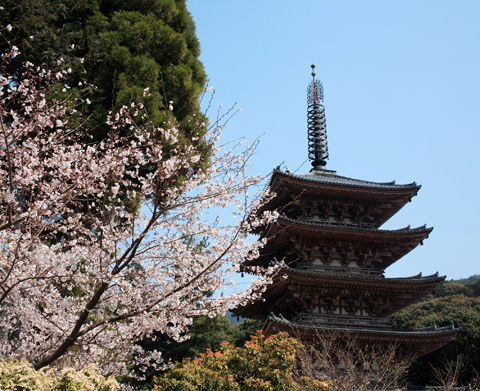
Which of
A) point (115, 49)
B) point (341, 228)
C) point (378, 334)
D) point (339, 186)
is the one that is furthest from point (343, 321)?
point (115, 49)

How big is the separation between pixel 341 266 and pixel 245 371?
242 inches

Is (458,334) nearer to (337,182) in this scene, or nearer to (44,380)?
(337,182)

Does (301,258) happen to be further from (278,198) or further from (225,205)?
(225,205)

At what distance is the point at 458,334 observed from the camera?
25531 millimetres

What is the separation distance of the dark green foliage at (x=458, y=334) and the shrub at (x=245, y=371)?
15.4 m

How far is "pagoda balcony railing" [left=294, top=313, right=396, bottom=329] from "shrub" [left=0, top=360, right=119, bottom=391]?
8.00 meters

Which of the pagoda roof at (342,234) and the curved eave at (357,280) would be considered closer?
the curved eave at (357,280)

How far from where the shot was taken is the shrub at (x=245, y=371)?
8227 millimetres

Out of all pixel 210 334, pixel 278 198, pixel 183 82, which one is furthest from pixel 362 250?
pixel 210 334

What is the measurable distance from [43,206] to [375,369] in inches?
440

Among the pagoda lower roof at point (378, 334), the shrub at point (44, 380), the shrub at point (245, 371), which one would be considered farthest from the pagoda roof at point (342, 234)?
the shrub at point (44, 380)

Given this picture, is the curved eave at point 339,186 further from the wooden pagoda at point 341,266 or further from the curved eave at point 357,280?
the curved eave at point 357,280

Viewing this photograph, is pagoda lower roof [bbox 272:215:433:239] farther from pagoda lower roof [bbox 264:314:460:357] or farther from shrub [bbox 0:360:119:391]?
shrub [bbox 0:360:119:391]

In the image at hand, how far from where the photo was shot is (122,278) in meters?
5.43
